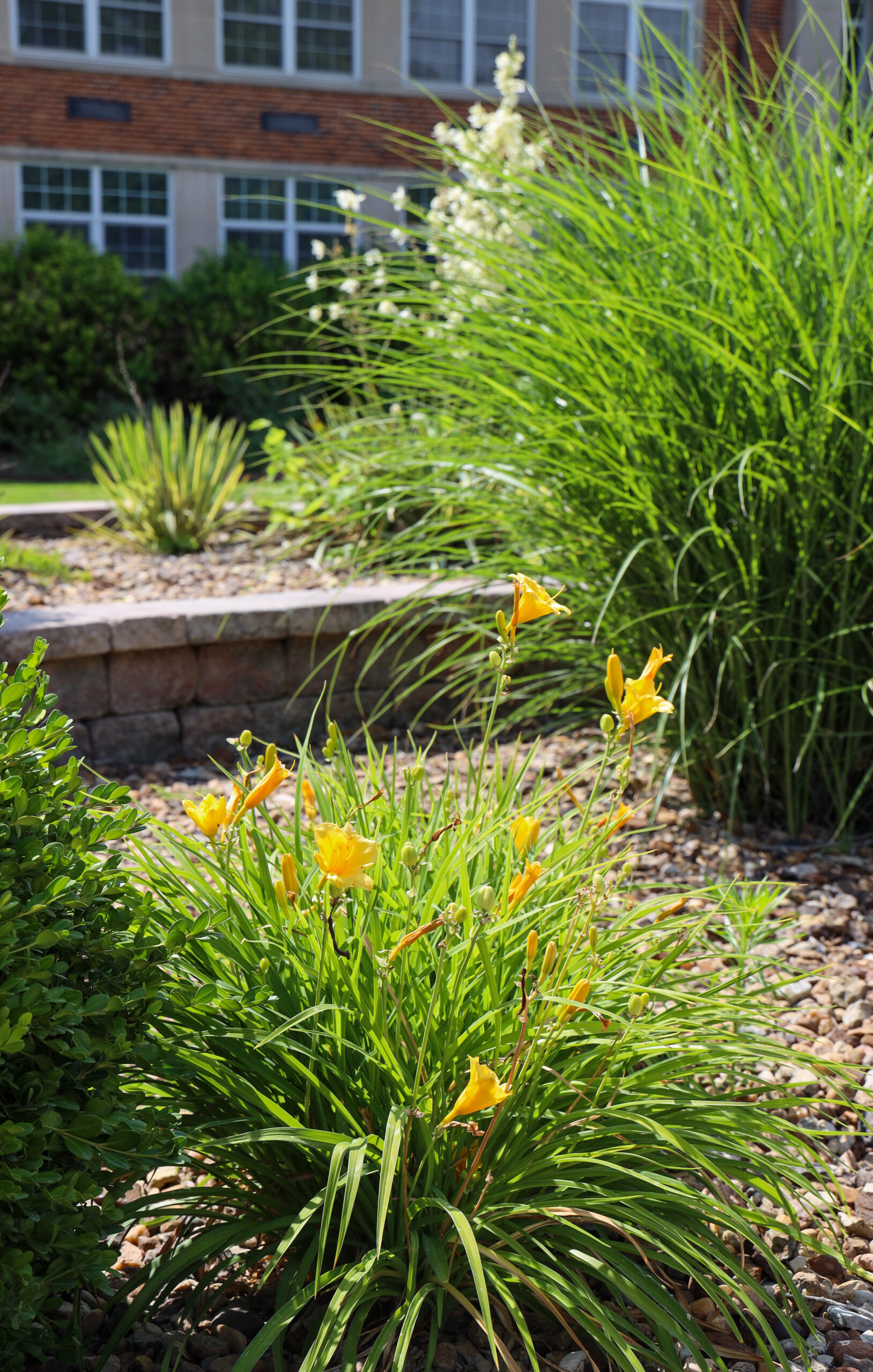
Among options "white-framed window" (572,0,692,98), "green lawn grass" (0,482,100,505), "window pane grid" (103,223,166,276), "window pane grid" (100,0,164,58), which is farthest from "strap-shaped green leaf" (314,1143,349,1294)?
"white-framed window" (572,0,692,98)

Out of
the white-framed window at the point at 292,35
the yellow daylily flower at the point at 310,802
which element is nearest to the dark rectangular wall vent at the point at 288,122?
the white-framed window at the point at 292,35

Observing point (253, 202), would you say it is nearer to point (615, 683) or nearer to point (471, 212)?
point (471, 212)

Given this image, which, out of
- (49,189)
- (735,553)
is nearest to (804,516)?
(735,553)

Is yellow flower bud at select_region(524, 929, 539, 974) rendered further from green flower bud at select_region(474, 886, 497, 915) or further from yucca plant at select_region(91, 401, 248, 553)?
yucca plant at select_region(91, 401, 248, 553)

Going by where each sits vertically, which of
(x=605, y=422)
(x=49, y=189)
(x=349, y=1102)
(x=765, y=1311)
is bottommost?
(x=765, y=1311)

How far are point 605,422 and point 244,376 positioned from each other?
35.4ft

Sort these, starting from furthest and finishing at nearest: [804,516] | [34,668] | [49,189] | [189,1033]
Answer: [49,189] < [804,516] < [189,1033] < [34,668]

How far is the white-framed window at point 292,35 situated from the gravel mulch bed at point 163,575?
1133 cm

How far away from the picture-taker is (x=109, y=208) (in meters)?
14.5

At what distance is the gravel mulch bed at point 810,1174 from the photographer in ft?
4.64

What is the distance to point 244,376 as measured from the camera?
42.0 ft

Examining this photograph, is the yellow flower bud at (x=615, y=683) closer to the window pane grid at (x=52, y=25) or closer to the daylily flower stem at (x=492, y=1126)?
the daylily flower stem at (x=492, y=1126)

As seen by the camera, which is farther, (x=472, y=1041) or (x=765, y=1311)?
(x=765, y=1311)

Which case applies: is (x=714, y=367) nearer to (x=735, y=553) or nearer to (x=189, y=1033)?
(x=735, y=553)
